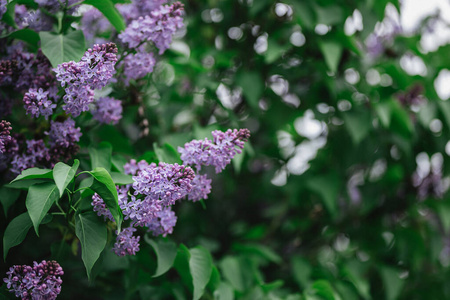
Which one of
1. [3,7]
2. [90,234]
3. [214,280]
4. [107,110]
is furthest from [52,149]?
[214,280]

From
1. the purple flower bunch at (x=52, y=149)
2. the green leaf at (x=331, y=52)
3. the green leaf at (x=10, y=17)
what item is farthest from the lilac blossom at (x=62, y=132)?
the green leaf at (x=331, y=52)

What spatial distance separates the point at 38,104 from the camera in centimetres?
105

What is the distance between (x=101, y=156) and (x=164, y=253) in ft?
0.96

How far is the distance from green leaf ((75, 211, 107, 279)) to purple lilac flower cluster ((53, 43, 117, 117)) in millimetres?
257

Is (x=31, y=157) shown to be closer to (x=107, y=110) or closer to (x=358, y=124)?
(x=107, y=110)

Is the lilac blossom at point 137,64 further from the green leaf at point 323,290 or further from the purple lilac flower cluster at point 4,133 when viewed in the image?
the green leaf at point 323,290

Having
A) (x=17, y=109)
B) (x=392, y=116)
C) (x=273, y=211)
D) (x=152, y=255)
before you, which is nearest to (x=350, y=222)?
(x=273, y=211)

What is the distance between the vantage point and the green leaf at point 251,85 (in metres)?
1.71

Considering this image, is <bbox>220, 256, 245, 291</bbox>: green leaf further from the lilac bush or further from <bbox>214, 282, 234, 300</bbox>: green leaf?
the lilac bush

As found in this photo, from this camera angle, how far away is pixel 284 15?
1905mm

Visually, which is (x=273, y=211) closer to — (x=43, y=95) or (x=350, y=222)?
(x=350, y=222)

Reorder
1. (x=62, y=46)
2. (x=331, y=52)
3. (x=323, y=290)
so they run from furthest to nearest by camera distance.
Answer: (x=331, y=52)
(x=323, y=290)
(x=62, y=46)

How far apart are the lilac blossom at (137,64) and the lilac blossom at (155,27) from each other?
40 mm

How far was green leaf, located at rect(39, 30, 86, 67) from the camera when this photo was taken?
108 centimetres
